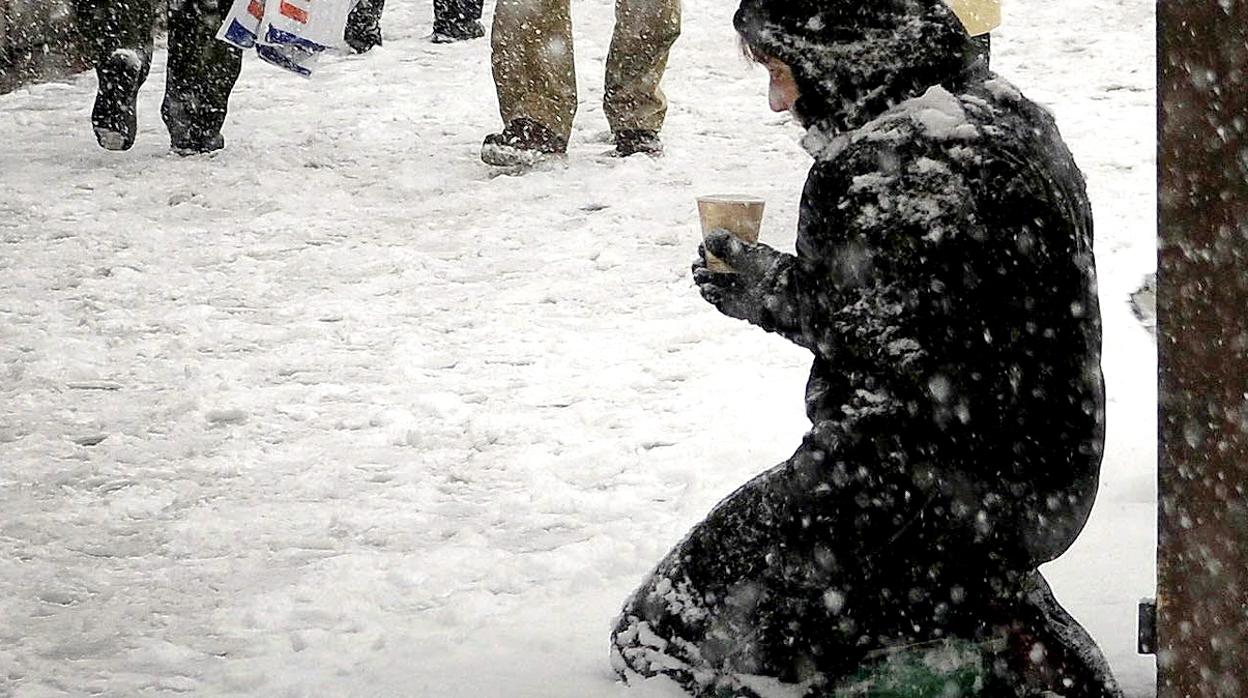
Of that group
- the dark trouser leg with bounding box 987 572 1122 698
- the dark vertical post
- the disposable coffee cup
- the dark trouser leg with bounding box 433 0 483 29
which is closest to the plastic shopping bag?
the dark trouser leg with bounding box 433 0 483 29

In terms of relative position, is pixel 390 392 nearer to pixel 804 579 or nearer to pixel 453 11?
pixel 804 579

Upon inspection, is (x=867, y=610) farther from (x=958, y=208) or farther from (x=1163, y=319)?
(x=1163, y=319)

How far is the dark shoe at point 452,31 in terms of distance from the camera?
9.80 metres

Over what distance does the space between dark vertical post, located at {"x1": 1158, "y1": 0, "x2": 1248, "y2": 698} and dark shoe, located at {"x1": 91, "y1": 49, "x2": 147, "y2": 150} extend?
6.30m

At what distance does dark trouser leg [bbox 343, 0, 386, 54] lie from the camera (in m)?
9.52

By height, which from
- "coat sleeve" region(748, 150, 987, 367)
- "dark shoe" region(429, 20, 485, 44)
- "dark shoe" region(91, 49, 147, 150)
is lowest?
"dark shoe" region(429, 20, 485, 44)

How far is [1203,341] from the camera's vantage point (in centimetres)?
168

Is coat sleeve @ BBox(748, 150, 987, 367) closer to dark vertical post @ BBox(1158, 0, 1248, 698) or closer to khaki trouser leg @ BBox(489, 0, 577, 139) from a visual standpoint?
dark vertical post @ BBox(1158, 0, 1248, 698)

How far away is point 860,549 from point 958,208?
0.55 m

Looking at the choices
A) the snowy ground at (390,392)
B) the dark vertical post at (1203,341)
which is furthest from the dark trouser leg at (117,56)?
the dark vertical post at (1203,341)

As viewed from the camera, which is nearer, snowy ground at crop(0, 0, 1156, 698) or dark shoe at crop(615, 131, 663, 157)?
snowy ground at crop(0, 0, 1156, 698)

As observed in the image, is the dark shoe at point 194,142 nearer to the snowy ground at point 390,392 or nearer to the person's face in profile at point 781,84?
the snowy ground at point 390,392

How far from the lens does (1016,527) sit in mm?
2375

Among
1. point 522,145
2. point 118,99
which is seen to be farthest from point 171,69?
point 522,145
